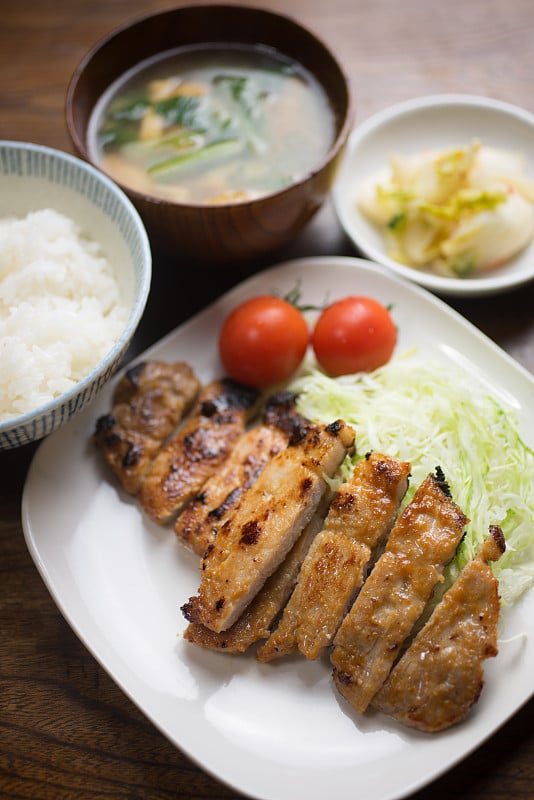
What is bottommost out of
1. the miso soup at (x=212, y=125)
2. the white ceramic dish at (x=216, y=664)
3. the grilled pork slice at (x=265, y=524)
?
the white ceramic dish at (x=216, y=664)

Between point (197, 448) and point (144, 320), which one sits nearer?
point (197, 448)

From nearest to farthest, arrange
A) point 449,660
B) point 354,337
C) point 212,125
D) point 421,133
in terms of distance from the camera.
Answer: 1. point 449,660
2. point 354,337
3. point 212,125
4. point 421,133

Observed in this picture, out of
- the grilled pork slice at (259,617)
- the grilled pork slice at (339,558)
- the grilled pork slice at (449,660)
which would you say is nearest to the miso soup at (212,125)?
the grilled pork slice at (339,558)

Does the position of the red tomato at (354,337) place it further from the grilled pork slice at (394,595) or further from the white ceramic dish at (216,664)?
the grilled pork slice at (394,595)

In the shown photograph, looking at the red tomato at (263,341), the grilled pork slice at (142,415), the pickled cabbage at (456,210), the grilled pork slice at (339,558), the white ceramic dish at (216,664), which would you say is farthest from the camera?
the pickled cabbage at (456,210)

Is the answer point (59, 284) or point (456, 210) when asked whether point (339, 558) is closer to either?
point (59, 284)

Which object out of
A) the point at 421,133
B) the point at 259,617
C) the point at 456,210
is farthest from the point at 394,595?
the point at 421,133

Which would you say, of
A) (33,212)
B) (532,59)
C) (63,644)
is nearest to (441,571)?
(63,644)
